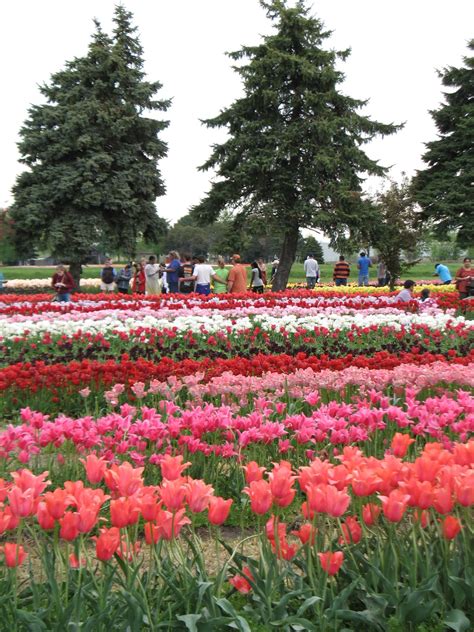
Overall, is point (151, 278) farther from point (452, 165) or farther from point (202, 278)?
point (452, 165)

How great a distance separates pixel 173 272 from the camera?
1872 cm

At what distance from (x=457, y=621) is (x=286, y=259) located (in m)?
26.4

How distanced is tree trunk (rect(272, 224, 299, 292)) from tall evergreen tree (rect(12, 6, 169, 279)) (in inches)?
293

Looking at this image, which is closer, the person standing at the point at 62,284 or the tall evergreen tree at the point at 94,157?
the person standing at the point at 62,284

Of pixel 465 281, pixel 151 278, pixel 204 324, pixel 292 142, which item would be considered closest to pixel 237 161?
pixel 292 142

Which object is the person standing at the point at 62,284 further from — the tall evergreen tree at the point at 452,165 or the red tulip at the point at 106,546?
the tall evergreen tree at the point at 452,165

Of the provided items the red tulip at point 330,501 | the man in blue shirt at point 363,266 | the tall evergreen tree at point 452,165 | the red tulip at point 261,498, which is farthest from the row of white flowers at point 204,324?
the tall evergreen tree at point 452,165

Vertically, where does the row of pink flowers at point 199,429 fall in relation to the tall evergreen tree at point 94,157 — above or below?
below

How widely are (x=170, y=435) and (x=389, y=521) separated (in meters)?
1.66

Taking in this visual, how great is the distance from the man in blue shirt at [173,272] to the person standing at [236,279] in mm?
2300

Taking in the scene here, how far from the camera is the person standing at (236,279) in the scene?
16.8 m

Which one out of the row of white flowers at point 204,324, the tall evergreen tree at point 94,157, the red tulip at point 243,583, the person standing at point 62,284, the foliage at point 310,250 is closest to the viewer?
the red tulip at point 243,583

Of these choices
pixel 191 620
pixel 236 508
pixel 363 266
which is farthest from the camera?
pixel 363 266

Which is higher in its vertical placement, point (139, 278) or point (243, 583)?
point (139, 278)
